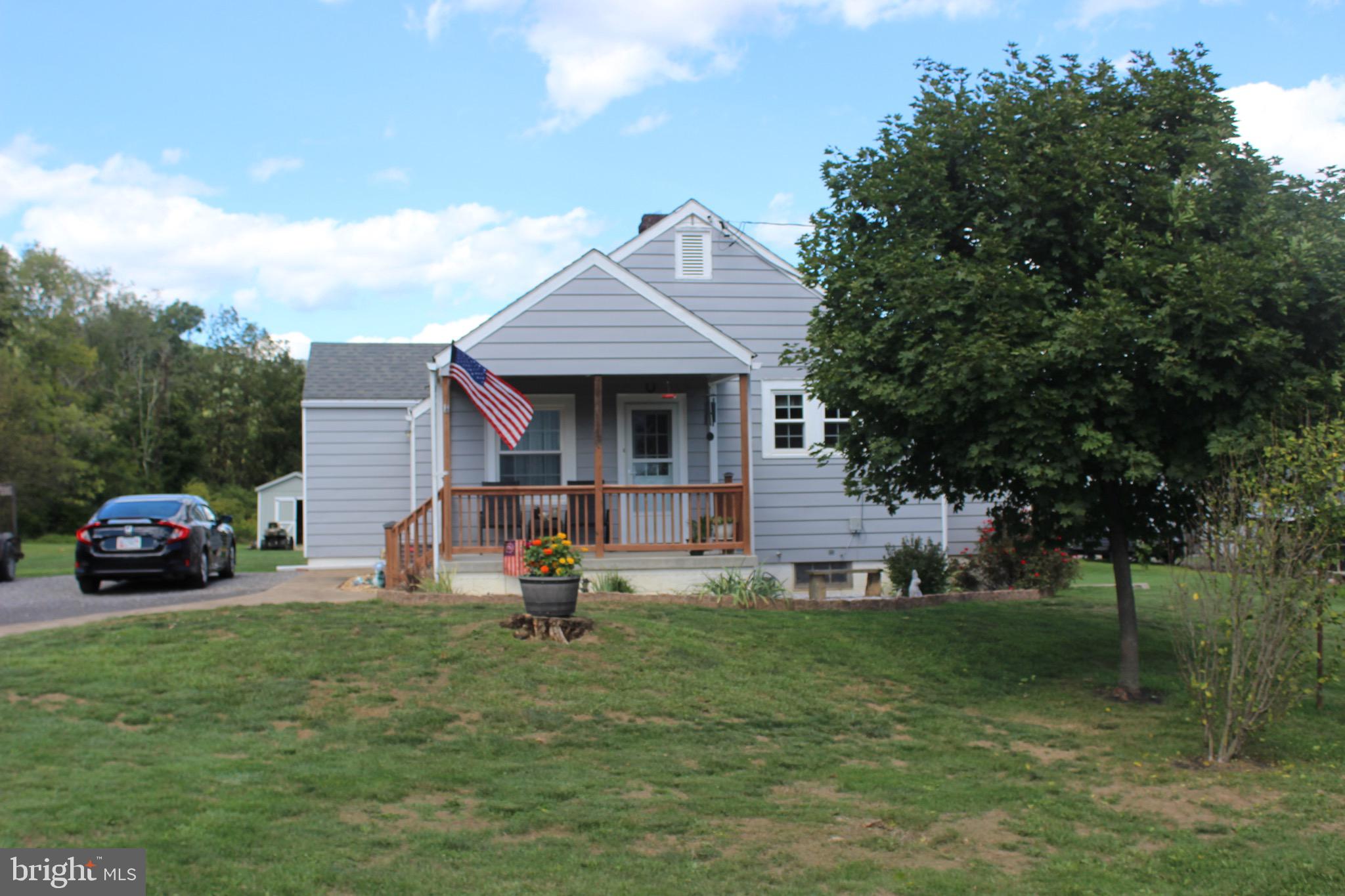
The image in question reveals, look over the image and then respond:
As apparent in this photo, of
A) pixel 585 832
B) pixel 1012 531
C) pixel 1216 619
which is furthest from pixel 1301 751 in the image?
pixel 585 832

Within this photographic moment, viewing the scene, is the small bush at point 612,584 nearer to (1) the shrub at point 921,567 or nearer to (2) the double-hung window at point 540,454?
(2) the double-hung window at point 540,454

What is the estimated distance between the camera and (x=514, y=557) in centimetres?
1366

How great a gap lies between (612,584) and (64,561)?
16429mm

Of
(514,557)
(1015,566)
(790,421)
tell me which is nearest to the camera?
(514,557)

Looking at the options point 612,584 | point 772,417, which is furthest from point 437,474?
point 772,417

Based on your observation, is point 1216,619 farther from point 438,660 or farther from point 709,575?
point 709,575

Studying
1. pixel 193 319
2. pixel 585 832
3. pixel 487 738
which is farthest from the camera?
pixel 193 319

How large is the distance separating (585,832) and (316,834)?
1422 mm

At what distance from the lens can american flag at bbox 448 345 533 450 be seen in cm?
1323

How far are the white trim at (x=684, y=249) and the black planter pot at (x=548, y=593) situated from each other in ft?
26.0

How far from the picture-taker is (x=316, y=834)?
563cm

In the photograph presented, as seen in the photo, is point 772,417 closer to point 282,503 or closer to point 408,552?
point 408,552

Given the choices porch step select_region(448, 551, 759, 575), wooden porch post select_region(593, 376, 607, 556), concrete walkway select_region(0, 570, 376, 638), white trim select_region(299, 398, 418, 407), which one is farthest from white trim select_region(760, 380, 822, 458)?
white trim select_region(299, 398, 418, 407)

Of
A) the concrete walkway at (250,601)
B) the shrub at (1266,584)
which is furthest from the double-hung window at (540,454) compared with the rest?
the shrub at (1266,584)
